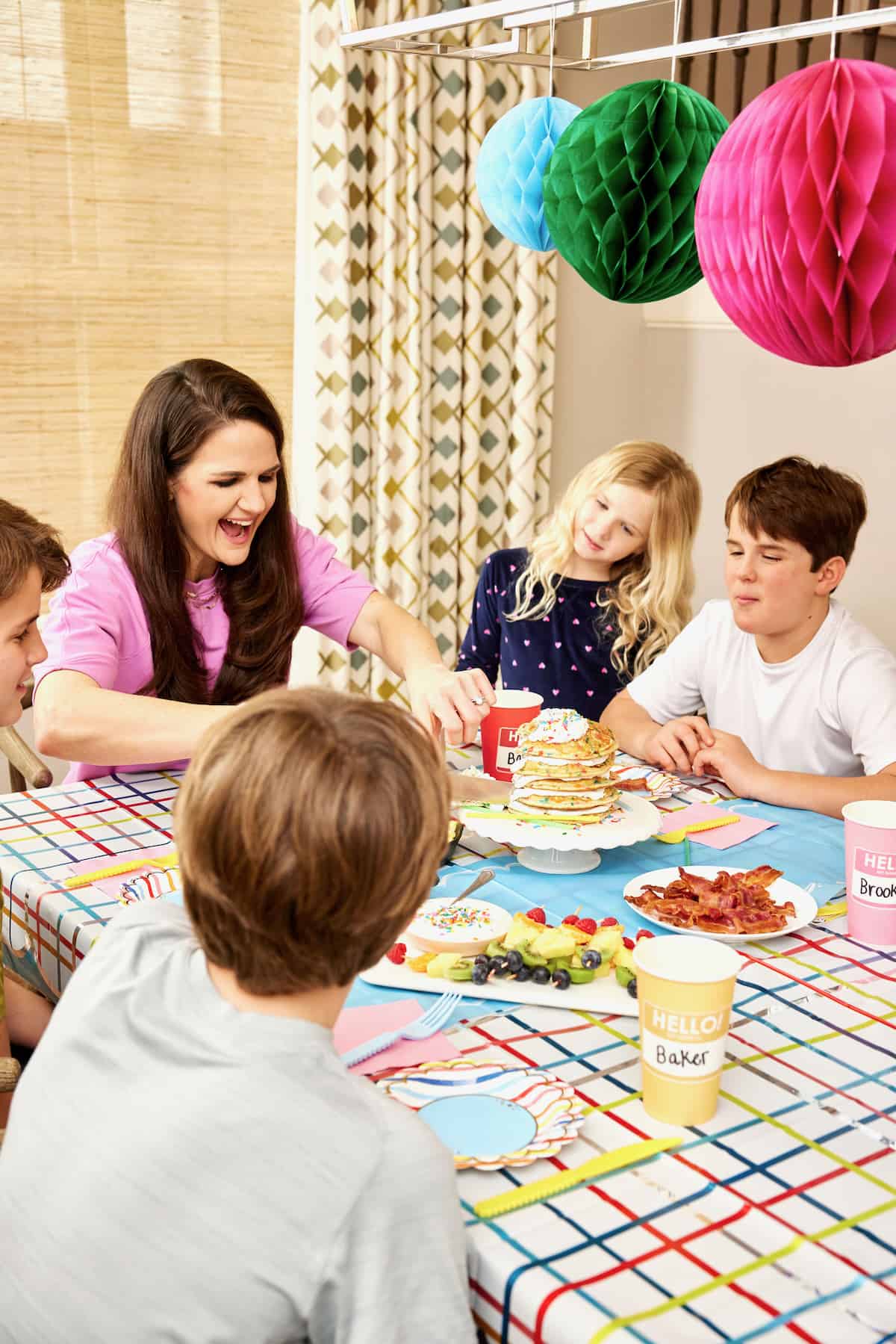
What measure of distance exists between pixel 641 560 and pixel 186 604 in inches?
38.2

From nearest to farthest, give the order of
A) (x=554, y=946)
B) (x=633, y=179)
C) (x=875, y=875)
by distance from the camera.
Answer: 1. (x=554, y=946)
2. (x=875, y=875)
3. (x=633, y=179)

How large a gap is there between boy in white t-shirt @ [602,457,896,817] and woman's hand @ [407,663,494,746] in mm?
298

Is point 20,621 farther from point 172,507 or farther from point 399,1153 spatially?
point 399,1153

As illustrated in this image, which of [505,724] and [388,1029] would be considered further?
[505,724]

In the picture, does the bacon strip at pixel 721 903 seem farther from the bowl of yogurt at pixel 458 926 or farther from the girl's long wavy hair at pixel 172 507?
the girl's long wavy hair at pixel 172 507

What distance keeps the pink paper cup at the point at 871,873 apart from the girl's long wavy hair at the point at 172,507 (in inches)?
42.4

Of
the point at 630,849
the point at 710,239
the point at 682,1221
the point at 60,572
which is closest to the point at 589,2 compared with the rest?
the point at 710,239

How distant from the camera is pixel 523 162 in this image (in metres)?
1.84

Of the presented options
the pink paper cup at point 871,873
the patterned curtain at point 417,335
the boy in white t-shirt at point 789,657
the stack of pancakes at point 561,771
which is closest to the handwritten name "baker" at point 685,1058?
the pink paper cup at point 871,873

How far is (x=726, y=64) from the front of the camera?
12.4 ft

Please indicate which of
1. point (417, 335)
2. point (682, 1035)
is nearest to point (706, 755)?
point (682, 1035)

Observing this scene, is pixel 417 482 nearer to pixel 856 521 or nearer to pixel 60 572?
pixel 856 521

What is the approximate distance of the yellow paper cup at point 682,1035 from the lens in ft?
3.46

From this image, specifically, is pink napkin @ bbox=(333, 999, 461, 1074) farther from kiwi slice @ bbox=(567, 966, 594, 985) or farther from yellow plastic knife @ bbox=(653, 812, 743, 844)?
yellow plastic knife @ bbox=(653, 812, 743, 844)
